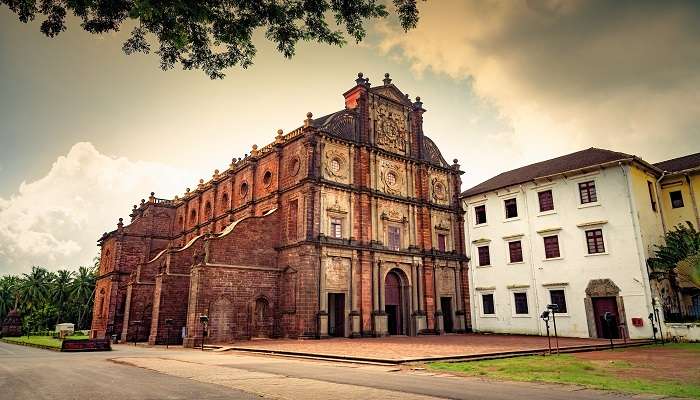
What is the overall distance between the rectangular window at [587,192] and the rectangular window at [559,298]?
568 cm

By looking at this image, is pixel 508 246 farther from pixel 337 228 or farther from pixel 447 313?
pixel 337 228

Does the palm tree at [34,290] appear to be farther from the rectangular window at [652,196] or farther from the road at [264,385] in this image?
the rectangular window at [652,196]

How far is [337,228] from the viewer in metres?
28.0

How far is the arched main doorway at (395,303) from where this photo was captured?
2952cm

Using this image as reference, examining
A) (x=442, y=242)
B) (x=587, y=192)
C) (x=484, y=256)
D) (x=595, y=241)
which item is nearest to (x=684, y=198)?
(x=587, y=192)

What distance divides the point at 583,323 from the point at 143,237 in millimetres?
37759

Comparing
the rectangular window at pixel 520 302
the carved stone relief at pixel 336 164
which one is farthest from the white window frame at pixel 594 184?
the carved stone relief at pixel 336 164

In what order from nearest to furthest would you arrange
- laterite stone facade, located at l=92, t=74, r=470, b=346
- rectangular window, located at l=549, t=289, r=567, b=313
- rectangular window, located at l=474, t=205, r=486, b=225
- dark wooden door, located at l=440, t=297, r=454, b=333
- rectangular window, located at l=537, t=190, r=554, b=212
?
1. laterite stone facade, located at l=92, t=74, r=470, b=346
2. rectangular window, located at l=549, t=289, r=567, b=313
3. rectangular window, located at l=537, t=190, r=554, b=212
4. dark wooden door, located at l=440, t=297, r=454, b=333
5. rectangular window, located at l=474, t=205, r=486, b=225

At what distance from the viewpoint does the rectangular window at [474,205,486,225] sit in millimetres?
32719

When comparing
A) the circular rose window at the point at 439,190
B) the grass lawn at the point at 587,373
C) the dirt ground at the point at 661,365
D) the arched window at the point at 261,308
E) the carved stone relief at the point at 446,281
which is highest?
the circular rose window at the point at 439,190

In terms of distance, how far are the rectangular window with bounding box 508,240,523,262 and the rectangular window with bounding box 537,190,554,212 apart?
9.29 ft

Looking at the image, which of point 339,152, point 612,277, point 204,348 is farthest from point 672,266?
point 204,348

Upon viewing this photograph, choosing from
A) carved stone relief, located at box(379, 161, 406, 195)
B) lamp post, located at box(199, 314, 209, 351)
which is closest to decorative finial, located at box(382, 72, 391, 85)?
carved stone relief, located at box(379, 161, 406, 195)

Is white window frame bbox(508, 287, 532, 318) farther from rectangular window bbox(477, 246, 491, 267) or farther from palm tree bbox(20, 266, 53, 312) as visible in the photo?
palm tree bbox(20, 266, 53, 312)
